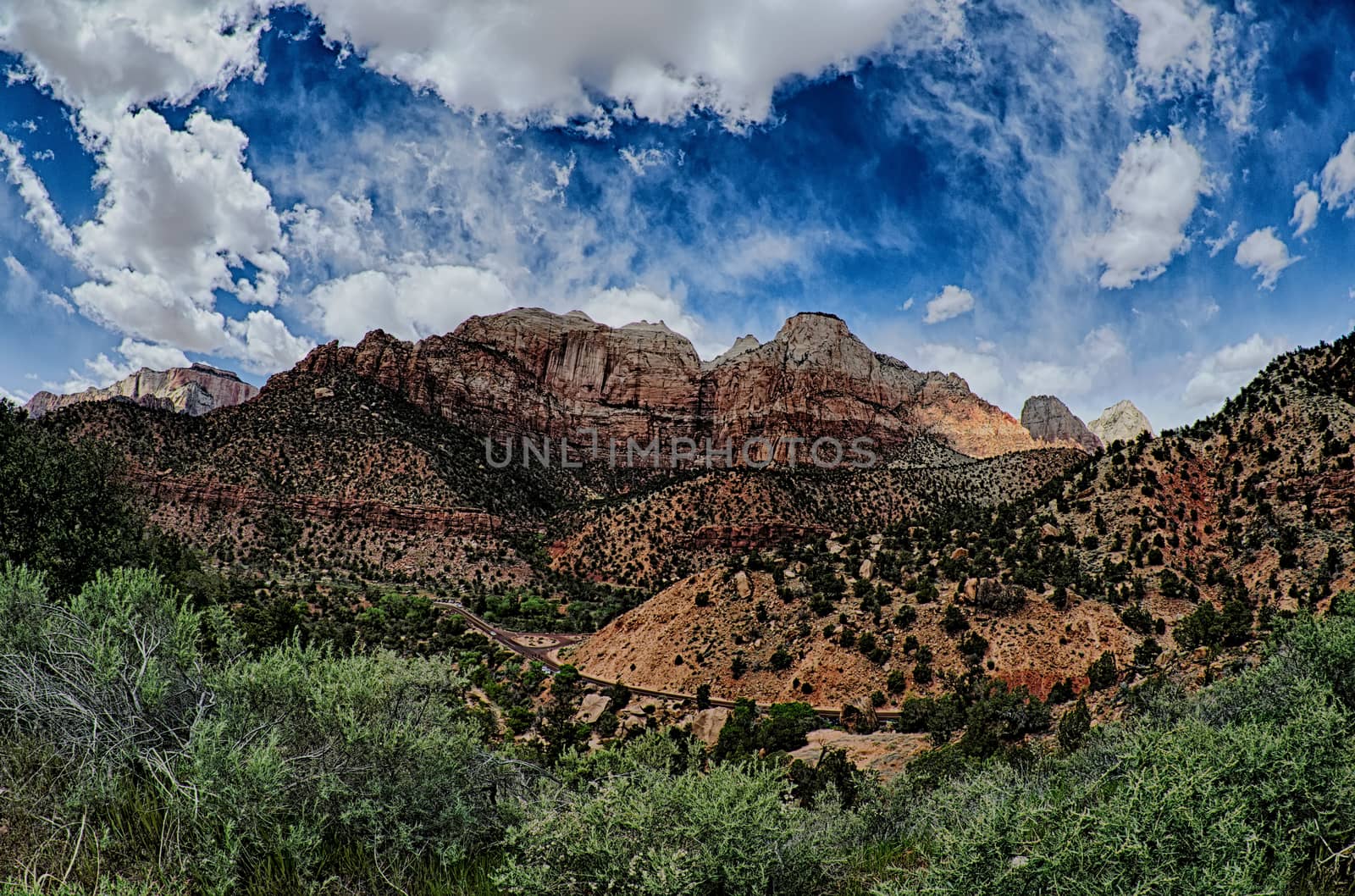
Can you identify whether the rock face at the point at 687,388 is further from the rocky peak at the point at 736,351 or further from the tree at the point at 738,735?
the tree at the point at 738,735

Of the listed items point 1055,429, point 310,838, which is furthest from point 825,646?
point 1055,429

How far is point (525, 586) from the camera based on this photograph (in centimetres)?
6319

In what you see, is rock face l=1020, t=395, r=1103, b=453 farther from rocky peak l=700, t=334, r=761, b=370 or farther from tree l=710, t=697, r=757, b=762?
tree l=710, t=697, r=757, b=762

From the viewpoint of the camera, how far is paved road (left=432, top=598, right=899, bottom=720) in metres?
24.5

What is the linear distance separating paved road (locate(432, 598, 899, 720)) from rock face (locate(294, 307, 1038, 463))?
6891cm

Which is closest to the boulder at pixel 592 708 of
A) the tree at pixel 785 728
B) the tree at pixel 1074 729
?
the tree at pixel 785 728

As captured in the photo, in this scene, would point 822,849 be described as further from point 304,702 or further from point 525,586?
point 525,586

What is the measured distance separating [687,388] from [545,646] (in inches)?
4131

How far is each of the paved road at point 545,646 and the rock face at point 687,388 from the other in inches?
2713

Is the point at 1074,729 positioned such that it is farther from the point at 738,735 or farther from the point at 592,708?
the point at 592,708

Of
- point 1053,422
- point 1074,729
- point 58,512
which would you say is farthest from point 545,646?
point 1053,422

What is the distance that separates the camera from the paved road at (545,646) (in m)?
24.5

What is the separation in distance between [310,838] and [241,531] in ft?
218

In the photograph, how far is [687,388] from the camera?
143375mm
